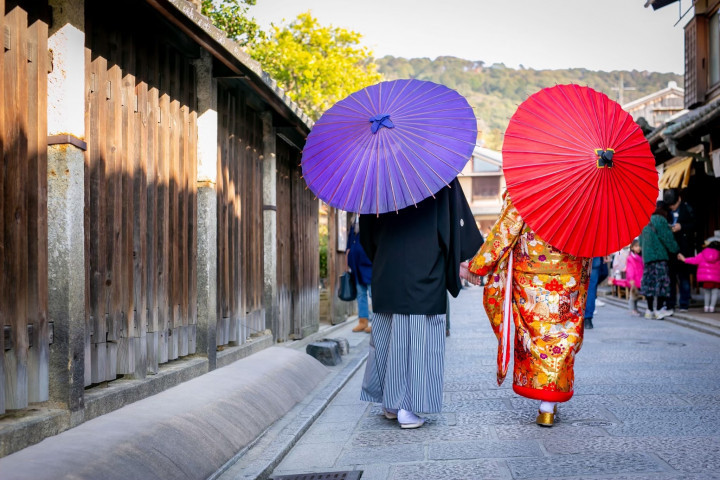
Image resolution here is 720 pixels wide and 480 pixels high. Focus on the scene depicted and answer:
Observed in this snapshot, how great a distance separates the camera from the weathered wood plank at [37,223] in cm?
408

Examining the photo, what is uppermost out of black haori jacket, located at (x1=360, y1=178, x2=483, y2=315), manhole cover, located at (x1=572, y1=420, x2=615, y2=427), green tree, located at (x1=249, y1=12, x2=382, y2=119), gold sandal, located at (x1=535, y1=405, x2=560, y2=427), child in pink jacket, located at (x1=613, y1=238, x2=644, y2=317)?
green tree, located at (x1=249, y1=12, x2=382, y2=119)

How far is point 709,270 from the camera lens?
45.5ft

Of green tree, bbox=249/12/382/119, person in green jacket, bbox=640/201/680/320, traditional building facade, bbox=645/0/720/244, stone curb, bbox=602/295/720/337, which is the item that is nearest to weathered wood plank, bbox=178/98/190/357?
stone curb, bbox=602/295/720/337

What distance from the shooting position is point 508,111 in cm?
12825

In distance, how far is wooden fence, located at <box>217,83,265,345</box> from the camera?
7477 millimetres

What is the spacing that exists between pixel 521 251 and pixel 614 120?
1.14m

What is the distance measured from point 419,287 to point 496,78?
144563mm

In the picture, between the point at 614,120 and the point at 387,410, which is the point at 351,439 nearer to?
the point at 387,410

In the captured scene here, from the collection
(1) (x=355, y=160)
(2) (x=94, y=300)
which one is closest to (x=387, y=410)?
(1) (x=355, y=160)

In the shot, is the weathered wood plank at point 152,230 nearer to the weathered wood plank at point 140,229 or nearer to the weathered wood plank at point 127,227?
the weathered wood plank at point 140,229

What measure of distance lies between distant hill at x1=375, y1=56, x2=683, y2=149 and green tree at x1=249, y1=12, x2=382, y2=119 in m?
101

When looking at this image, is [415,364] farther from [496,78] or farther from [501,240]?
[496,78]

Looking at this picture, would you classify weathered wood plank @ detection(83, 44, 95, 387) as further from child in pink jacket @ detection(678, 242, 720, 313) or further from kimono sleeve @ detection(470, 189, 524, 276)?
child in pink jacket @ detection(678, 242, 720, 313)

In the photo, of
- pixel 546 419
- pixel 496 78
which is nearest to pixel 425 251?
pixel 546 419
